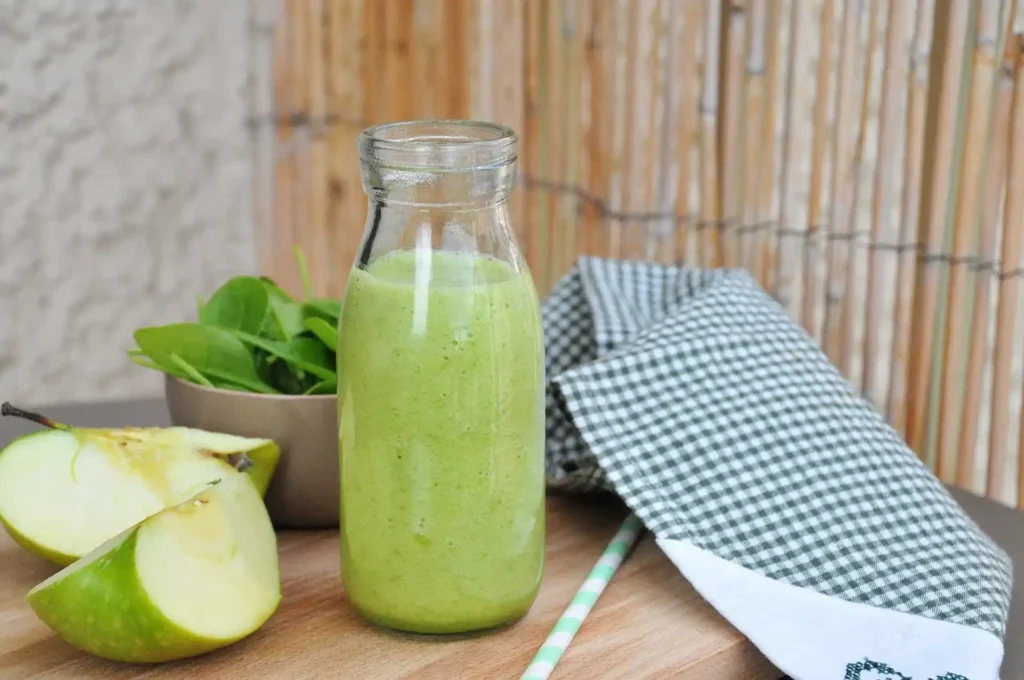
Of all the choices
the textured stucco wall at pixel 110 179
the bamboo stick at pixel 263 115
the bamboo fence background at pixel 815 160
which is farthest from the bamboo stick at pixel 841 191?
the textured stucco wall at pixel 110 179

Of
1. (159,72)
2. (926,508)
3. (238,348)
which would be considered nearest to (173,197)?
(159,72)

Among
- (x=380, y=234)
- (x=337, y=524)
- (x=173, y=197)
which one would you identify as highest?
(x=380, y=234)

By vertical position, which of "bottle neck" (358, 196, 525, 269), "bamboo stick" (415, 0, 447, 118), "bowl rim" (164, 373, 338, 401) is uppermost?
"bamboo stick" (415, 0, 447, 118)

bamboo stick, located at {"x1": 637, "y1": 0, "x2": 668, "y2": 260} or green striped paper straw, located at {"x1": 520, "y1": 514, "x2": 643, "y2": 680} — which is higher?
bamboo stick, located at {"x1": 637, "y1": 0, "x2": 668, "y2": 260}

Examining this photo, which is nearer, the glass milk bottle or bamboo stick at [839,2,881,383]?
the glass milk bottle

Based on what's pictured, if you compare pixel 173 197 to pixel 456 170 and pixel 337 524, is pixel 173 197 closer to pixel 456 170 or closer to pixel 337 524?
pixel 337 524

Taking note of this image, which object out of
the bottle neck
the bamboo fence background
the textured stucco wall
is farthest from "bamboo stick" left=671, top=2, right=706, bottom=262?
the textured stucco wall

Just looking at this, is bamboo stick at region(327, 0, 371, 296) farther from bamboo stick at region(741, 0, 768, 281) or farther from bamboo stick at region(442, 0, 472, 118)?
bamboo stick at region(741, 0, 768, 281)

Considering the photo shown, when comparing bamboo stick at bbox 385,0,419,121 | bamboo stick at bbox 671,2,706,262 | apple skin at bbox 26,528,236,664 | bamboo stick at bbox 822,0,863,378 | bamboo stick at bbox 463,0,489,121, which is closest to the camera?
apple skin at bbox 26,528,236,664
